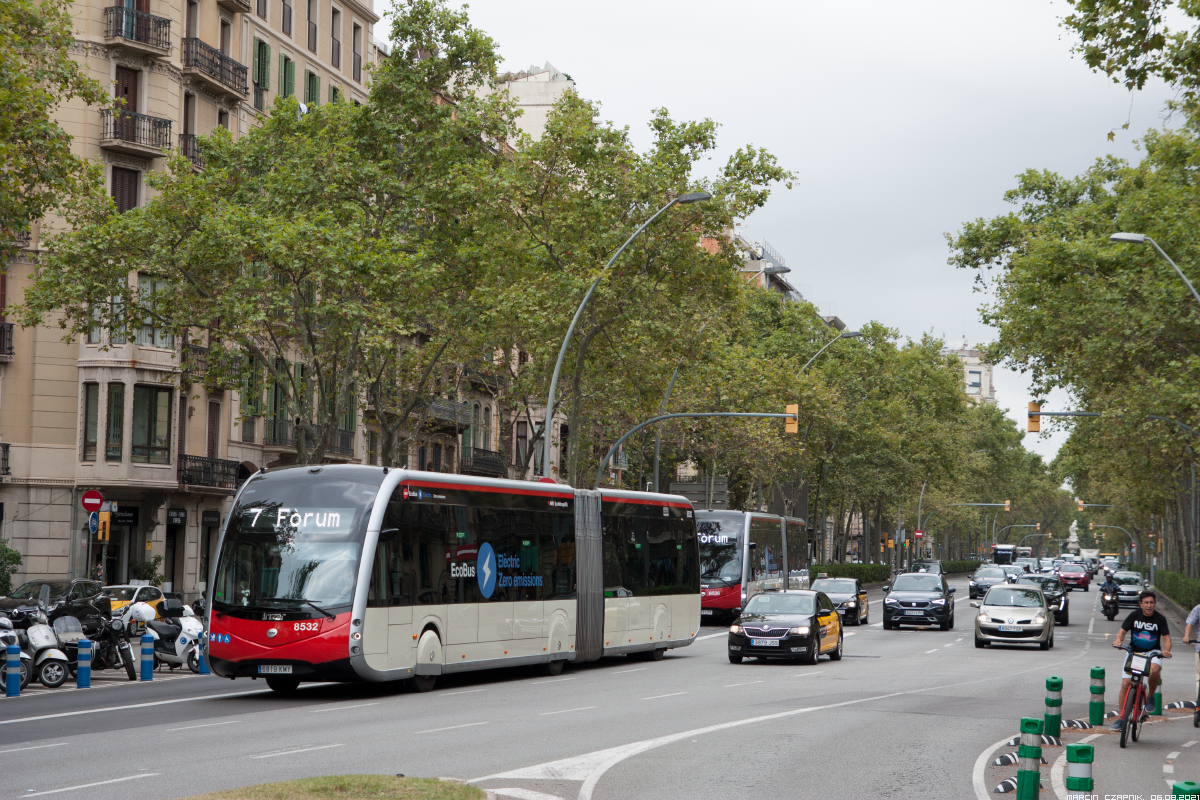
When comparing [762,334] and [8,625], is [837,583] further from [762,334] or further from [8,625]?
[762,334]

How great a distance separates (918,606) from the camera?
4181 cm

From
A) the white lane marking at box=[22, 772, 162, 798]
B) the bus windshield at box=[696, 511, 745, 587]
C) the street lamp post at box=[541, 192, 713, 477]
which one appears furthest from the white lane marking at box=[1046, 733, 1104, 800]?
the bus windshield at box=[696, 511, 745, 587]

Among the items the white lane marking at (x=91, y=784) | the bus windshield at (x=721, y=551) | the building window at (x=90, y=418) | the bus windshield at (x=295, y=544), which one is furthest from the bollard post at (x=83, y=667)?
the bus windshield at (x=721, y=551)

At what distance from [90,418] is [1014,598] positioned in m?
26.0

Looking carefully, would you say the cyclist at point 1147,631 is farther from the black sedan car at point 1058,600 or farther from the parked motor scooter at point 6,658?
the black sedan car at point 1058,600

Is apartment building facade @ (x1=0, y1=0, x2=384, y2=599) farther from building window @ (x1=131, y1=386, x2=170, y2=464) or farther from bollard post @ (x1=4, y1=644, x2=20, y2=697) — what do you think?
bollard post @ (x1=4, y1=644, x2=20, y2=697)

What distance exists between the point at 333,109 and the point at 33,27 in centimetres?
1280

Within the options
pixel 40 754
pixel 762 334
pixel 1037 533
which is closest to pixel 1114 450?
pixel 762 334

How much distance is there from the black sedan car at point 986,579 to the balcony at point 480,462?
21.7 m

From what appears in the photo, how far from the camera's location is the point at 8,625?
20.4 meters

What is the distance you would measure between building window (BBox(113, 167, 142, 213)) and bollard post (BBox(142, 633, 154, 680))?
21.7 meters

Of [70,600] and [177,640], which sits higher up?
[70,600]

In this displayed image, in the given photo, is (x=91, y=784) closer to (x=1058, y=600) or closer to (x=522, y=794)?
(x=522, y=794)

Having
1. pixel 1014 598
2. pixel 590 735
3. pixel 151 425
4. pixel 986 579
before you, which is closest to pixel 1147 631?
pixel 590 735
